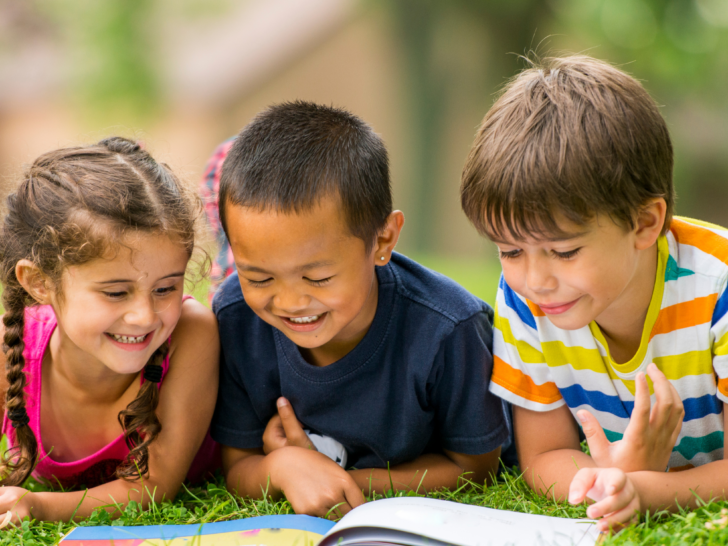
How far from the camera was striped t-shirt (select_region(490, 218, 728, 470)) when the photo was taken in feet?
5.64

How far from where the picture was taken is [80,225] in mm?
1789

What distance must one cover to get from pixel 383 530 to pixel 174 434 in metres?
0.80

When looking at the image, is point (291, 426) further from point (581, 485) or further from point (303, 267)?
point (581, 485)

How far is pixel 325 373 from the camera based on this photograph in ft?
6.49

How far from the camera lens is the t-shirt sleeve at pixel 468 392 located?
1.95 m

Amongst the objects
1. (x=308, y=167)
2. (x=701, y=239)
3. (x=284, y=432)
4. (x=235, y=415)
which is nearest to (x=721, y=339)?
(x=701, y=239)

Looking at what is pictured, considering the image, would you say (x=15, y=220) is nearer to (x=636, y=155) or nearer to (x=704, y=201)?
(x=636, y=155)

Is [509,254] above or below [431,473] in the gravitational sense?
above

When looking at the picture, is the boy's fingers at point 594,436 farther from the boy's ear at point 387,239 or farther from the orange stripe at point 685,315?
the boy's ear at point 387,239

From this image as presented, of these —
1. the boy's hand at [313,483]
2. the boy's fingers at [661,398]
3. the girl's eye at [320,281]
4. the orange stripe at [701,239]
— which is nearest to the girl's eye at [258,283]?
the girl's eye at [320,281]

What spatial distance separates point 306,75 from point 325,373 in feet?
52.2

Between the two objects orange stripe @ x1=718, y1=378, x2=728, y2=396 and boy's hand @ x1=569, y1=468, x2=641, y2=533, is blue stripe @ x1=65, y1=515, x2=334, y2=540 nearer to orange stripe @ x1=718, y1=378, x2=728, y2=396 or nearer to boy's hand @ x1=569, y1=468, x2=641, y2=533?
boy's hand @ x1=569, y1=468, x2=641, y2=533

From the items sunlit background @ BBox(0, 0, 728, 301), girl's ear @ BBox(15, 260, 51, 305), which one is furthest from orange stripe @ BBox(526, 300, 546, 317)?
sunlit background @ BBox(0, 0, 728, 301)

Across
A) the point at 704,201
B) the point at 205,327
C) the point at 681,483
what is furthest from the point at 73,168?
the point at 704,201
